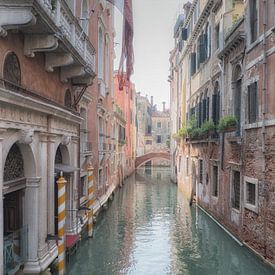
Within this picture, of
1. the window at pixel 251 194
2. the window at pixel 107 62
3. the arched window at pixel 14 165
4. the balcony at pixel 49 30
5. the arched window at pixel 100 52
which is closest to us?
the balcony at pixel 49 30

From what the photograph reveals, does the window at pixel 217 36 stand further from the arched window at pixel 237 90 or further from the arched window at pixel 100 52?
the arched window at pixel 100 52

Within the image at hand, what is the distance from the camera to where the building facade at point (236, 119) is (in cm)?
859

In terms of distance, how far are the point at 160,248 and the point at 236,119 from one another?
4089 mm

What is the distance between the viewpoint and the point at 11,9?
5.20m

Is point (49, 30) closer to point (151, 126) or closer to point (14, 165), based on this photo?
point (14, 165)

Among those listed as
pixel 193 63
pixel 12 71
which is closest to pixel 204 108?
pixel 193 63

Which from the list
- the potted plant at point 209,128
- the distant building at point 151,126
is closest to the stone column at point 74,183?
the potted plant at point 209,128

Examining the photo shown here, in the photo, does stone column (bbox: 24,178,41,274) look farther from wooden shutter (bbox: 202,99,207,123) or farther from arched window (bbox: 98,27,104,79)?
wooden shutter (bbox: 202,99,207,123)

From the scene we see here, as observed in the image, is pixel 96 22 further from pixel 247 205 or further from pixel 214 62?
pixel 247 205

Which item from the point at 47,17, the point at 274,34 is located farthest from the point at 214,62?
the point at 47,17

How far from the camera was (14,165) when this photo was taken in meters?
6.50

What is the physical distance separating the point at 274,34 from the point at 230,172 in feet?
15.6

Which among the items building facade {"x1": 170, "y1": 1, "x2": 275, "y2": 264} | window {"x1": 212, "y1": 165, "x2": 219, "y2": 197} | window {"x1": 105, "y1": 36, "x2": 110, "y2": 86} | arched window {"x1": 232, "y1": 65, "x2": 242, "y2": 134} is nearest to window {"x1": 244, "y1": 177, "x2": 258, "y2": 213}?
building facade {"x1": 170, "y1": 1, "x2": 275, "y2": 264}

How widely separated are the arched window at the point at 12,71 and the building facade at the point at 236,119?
5129mm
